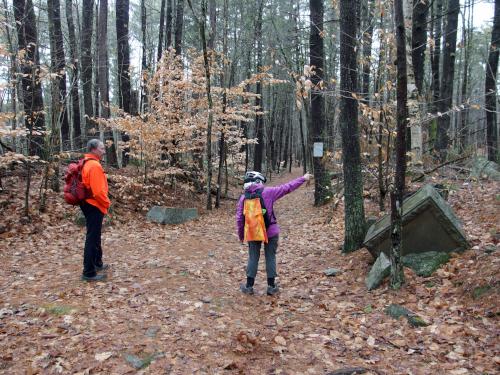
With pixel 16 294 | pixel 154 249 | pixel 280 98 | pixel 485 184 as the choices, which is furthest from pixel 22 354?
pixel 280 98

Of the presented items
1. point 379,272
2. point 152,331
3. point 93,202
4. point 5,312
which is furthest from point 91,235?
point 379,272

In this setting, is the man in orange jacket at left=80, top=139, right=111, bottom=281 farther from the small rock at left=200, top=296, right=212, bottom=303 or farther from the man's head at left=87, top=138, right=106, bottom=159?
the small rock at left=200, top=296, right=212, bottom=303

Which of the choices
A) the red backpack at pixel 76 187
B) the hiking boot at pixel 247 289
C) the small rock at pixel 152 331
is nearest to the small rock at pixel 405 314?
the hiking boot at pixel 247 289

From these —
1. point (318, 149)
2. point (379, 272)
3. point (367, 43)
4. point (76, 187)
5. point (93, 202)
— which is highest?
point (367, 43)

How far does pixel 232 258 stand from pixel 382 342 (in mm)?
4367

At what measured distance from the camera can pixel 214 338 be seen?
4.44m

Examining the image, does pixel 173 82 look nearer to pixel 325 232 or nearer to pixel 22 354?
pixel 325 232

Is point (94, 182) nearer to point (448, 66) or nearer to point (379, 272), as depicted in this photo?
point (379, 272)

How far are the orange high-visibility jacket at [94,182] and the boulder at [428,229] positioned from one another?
174 inches

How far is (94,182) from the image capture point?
233 inches

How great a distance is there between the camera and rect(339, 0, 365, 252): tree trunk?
23.3 ft

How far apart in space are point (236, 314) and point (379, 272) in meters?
2.22

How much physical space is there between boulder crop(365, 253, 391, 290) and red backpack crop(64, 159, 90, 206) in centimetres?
454

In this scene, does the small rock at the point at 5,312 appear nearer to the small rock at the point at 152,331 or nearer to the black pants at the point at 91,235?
the black pants at the point at 91,235
